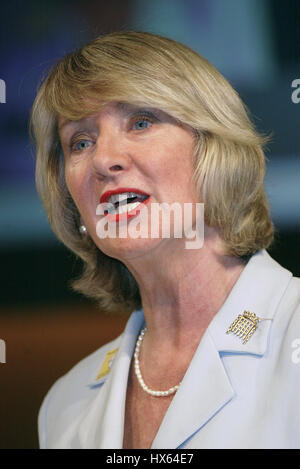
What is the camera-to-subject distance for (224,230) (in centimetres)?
126

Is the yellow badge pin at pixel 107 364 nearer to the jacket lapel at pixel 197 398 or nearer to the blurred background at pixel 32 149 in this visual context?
the blurred background at pixel 32 149

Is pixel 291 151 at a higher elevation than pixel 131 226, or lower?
higher

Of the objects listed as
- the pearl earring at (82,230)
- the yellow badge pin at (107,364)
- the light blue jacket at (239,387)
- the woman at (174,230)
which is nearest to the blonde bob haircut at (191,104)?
the woman at (174,230)

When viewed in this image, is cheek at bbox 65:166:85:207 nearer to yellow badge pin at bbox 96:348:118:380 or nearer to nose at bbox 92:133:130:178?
nose at bbox 92:133:130:178

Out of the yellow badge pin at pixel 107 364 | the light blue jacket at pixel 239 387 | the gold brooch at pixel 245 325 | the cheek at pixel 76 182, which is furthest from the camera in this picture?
the yellow badge pin at pixel 107 364

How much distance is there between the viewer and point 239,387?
110cm

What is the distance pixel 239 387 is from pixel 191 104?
0.51 m

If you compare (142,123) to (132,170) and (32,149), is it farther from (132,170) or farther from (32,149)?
(32,149)

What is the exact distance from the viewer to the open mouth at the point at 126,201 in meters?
1.18

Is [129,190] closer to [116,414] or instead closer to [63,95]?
[63,95]

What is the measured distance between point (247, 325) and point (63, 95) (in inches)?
21.6
